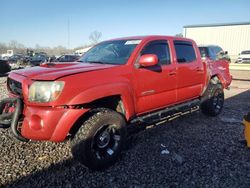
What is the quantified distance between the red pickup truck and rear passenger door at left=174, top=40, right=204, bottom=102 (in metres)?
0.02

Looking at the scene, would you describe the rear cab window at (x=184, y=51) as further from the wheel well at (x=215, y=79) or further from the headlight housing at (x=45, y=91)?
the headlight housing at (x=45, y=91)

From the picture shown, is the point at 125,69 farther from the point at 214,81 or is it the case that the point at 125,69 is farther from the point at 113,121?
the point at 214,81

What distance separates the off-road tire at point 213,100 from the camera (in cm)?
645

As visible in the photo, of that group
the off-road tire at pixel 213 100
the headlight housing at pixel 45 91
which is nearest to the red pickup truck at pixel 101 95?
the headlight housing at pixel 45 91

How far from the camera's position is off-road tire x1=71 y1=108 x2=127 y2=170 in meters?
3.54

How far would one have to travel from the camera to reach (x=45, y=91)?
3402mm

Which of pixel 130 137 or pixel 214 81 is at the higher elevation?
pixel 214 81

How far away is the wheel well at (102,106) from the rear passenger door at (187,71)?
1567 mm

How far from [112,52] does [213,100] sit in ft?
10.5

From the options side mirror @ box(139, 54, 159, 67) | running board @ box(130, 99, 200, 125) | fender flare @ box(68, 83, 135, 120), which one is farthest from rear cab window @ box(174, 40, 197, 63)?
fender flare @ box(68, 83, 135, 120)

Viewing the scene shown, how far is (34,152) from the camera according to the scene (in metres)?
4.41

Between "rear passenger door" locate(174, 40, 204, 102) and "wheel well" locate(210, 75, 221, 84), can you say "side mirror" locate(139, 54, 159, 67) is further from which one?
"wheel well" locate(210, 75, 221, 84)

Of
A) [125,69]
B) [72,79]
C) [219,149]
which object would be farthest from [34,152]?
[219,149]

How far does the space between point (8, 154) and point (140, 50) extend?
2.75 m
